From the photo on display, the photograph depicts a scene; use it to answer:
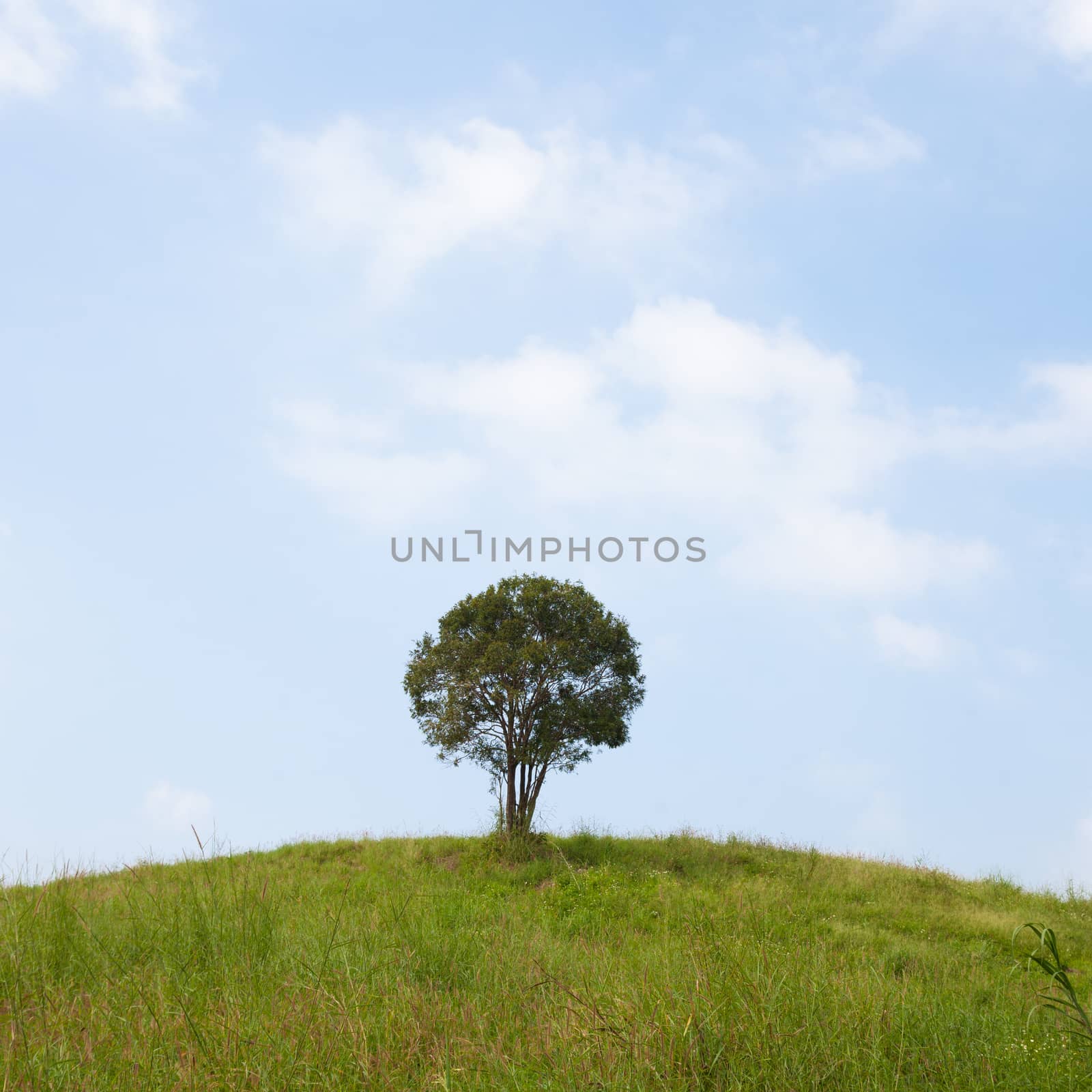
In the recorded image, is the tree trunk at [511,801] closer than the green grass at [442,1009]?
No

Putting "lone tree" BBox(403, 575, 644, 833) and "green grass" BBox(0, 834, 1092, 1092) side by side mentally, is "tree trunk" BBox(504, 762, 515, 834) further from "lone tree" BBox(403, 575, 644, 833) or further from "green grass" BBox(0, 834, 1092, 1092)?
"green grass" BBox(0, 834, 1092, 1092)

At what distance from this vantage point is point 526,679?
2231cm

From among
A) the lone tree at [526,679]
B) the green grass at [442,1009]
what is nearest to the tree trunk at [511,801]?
the lone tree at [526,679]

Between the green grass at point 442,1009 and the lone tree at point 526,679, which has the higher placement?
the lone tree at point 526,679

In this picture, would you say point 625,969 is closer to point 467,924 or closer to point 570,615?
point 467,924

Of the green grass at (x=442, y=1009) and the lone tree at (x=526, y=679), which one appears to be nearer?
the green grass at (x=442, y=1009)

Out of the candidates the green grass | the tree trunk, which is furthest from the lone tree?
the green grass

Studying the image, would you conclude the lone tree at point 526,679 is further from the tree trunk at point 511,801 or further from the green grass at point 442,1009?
the green grass at point 442,1009

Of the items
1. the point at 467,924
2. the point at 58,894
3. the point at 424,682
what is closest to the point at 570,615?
the point at 424,682

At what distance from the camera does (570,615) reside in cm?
2298

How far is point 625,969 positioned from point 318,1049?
2571 millimetres

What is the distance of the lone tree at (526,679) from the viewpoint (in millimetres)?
22016

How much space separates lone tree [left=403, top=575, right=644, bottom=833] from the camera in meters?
22.0

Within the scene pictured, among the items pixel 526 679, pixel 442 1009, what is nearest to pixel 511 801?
pixel 526 679
